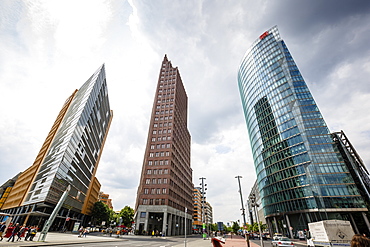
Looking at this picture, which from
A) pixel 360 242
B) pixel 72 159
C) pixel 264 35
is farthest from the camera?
pixel 264 35

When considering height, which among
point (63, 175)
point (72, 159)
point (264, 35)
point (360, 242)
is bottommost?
point (360, 242)

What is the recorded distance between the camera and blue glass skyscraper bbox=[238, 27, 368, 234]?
52000 millimetres

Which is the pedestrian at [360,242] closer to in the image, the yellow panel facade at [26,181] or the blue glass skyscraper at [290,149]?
the blue glass skyscraper at [290,149]

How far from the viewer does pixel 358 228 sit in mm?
48844

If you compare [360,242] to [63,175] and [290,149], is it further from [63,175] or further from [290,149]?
[290,149]

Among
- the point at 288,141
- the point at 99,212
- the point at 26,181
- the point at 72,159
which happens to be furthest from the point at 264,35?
the point at 26,181

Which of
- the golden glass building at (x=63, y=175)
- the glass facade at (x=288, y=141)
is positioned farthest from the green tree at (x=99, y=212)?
the glass facade at (x=288, y=141)

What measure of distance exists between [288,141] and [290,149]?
3075mm

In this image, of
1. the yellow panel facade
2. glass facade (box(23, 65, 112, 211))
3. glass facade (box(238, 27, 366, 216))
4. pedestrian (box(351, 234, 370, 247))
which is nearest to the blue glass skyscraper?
glass facade (box(238, 27, 366, 216))

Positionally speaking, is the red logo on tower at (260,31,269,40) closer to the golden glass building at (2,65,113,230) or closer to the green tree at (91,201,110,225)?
the golden glass building at (2,65,113,230)

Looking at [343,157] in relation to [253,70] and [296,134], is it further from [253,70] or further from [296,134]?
[253,70]

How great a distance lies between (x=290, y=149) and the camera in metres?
62.9

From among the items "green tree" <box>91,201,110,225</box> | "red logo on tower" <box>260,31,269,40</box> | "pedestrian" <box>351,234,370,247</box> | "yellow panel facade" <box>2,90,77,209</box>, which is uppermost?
"red logo on tower" <box>260,31,269,40</box>

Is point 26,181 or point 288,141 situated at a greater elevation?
point 288,141
